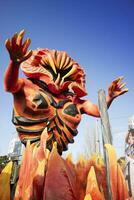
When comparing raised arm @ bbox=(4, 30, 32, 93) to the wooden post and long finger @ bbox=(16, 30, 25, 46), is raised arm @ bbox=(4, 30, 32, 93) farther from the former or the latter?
the wooden post

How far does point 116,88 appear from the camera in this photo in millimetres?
1978

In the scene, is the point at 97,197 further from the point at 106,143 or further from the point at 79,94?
the point at 79,94

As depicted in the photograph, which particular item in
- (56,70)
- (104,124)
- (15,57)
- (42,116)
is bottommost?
(104,124)

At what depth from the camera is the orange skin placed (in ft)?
4.94

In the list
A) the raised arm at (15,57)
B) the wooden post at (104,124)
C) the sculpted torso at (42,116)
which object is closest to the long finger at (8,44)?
the raised arm at (15,57)

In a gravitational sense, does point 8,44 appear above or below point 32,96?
above

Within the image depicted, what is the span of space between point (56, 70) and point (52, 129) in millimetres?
552

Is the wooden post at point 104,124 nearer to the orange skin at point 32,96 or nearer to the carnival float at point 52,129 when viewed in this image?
the carnival float at point 52,129

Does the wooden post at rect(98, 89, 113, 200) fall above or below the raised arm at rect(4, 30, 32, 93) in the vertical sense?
below

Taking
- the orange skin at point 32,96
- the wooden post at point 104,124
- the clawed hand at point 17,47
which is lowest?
the wooden post at point 104,124

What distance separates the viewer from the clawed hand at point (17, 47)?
1387 mm

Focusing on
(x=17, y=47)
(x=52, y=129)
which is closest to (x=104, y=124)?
(x=52, y=129)

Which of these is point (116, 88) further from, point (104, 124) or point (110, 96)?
point (104, 124)

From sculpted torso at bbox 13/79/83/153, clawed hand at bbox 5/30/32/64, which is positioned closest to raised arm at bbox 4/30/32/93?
clawed hand at bbox 5/30/32/64
